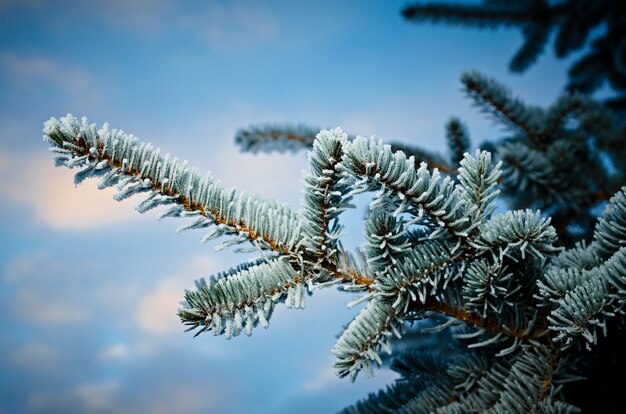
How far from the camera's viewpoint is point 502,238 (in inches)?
29.3

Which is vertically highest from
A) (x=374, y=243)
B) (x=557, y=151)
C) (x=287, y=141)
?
(x=287, y=141)

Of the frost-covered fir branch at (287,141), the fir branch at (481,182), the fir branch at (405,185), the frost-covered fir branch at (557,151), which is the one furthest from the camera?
the frost-covered fir branch at (287,141)

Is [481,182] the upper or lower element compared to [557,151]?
lower

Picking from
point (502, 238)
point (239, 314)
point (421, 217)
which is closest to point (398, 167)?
point (421, 217)

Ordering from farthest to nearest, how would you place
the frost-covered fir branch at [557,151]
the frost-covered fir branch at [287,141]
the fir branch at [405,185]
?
the frost-covered fir branch at [287,141] < the frost-covered fir branch at [557,151] < the fir branch at [405,185]

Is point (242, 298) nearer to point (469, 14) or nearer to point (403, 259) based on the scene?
point (403, 259)

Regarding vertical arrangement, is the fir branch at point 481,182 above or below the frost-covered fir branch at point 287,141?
below

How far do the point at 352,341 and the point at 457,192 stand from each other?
0.92 ft

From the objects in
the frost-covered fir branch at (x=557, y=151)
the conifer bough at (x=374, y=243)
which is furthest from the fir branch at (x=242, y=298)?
the frost-covered fir branch at (x=557, y=151)

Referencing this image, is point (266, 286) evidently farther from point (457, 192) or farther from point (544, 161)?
point (544, 161)

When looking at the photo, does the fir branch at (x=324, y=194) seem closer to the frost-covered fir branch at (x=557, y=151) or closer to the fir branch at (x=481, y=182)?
the fir branch at (x=481, y=182)

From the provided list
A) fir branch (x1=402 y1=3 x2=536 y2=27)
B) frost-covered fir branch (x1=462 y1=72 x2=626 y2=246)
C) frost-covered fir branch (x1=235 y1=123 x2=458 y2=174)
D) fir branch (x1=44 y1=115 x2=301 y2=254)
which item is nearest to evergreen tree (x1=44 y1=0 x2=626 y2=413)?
fir branch (x1=44 y1=115 x2=301 y2=254)

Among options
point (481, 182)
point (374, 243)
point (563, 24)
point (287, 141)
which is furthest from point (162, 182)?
point (563, 24)

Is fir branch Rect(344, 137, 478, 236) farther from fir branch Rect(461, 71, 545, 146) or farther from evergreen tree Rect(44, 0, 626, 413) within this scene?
fir branch Rect(461, 71, 545, 146)
